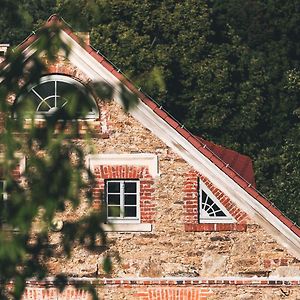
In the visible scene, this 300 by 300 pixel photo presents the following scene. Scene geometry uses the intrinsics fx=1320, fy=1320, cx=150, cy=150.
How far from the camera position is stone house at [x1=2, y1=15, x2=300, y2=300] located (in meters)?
19.2

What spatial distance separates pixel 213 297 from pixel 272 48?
3360cm

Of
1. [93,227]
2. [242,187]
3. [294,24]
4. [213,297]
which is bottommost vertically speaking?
[93,227]

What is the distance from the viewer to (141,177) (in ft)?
63.7

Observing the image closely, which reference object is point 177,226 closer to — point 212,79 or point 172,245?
point 172,245

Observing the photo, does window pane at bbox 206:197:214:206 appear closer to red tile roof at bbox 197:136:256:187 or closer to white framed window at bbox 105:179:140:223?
white framed window at bbox 105:179:140:223

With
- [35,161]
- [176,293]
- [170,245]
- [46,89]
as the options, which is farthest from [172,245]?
[35,161]

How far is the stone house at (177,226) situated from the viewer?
19203 mm

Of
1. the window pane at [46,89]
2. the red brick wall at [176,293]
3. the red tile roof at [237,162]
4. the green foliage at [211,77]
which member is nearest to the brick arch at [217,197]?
the red brick wall at [176,293]

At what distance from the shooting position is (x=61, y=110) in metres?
7.70

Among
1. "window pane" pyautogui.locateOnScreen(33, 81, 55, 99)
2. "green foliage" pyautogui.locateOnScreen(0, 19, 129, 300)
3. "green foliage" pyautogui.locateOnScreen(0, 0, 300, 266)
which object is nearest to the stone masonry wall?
"window pane" pyautogui.locateOnScreen(33, 81, 55, 99)

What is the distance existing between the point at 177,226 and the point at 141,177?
895mm

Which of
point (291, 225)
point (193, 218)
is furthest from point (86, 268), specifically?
point (291, 225)

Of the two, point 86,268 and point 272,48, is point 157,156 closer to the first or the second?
point 86,268

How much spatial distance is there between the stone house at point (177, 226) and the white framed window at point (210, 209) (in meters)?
0.01
